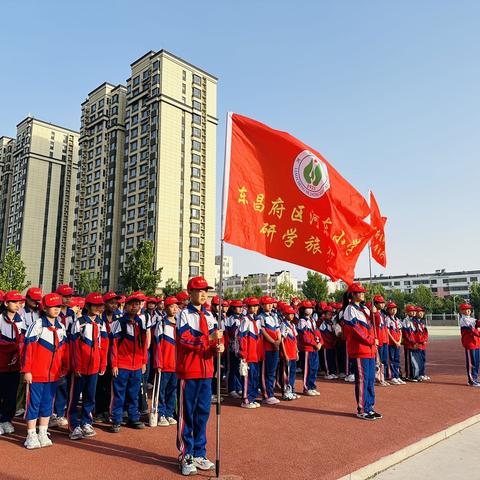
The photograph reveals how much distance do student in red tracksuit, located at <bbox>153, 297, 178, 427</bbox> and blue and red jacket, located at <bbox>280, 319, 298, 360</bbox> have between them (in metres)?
2.91

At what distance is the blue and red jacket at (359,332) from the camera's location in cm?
751

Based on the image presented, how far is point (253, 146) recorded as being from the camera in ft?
19.3

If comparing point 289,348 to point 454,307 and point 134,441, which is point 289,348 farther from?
point 454,307

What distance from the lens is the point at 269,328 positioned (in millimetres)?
9000

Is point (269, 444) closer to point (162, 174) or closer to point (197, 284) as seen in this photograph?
point (197, 284)

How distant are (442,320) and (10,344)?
71.8 m

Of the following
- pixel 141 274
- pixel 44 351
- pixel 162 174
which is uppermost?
pixel 162 174

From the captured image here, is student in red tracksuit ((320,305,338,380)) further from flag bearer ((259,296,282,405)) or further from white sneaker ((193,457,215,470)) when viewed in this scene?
white sneaker ((193,457,215,470))

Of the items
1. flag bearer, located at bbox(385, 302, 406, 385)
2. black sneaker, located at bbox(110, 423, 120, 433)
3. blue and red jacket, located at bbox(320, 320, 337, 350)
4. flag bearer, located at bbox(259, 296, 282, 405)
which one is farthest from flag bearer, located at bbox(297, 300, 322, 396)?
black sneaker, located at bbox(110, 423, 120, 433)

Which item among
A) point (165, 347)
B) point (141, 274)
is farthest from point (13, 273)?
point (165, 347)

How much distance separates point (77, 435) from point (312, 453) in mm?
3347

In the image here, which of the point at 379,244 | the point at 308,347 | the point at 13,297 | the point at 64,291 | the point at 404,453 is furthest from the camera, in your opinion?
the point at 308,347

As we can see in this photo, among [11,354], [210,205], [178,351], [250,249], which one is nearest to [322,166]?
[250,249]

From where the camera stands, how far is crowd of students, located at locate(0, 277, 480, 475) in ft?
16.9
